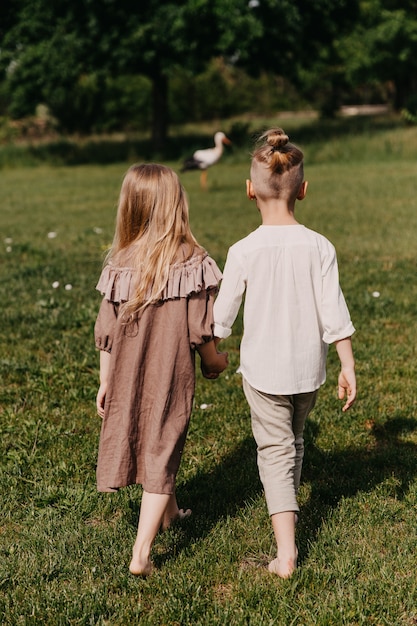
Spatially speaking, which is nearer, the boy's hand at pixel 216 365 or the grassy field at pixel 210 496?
the grassy field at pixel 210 496

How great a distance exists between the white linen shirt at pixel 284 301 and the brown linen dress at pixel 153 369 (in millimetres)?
103

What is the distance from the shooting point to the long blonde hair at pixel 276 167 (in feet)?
8.63

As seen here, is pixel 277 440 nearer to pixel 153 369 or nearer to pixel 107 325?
pixel 153 369

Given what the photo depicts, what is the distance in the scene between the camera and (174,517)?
10.5 ft

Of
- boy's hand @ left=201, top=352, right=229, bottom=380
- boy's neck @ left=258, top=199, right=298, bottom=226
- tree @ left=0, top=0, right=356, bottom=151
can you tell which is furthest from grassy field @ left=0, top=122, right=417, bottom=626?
→ tree @ left=0, top=0, right=356, bottom=151

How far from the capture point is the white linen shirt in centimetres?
269

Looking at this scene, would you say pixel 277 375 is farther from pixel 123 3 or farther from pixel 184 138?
pixel 184 138

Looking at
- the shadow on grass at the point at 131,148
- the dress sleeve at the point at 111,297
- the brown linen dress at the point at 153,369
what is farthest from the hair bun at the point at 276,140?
the shadow on grass at the point at 131,148

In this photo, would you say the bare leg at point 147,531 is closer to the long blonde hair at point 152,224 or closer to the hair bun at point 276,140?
the long blonde hair at point 152,224

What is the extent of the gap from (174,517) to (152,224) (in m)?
1.32

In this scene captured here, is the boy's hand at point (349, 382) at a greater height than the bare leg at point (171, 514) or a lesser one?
greater

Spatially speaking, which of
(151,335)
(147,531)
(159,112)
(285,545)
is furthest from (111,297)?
(159,112)

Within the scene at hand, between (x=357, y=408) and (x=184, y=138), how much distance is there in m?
23.4

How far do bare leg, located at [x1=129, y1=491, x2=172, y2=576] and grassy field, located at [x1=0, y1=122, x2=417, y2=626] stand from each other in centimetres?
7
